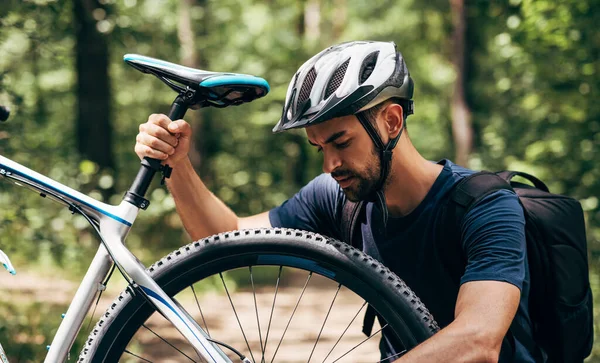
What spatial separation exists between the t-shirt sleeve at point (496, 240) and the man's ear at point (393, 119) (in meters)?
0.34

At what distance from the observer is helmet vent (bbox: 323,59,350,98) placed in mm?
2084

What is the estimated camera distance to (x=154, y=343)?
5.31m

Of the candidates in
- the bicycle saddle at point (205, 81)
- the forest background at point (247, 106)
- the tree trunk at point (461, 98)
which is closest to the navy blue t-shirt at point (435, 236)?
the bicycle saddle at point (205, 81)

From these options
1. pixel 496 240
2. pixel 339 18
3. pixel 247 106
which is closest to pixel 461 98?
pixel 247 106

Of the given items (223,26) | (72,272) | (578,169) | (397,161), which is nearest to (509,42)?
(578,169)

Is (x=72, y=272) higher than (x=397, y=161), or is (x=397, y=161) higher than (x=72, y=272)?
(x=72, y=272)

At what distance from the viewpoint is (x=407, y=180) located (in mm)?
2246

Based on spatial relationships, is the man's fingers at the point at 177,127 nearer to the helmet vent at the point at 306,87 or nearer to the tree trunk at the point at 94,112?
the helmet vent at the point at 306,87

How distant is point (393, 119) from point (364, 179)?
0.21m

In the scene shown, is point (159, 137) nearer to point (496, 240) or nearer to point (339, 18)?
point (496, 240)

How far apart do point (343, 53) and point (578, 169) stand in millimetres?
4880

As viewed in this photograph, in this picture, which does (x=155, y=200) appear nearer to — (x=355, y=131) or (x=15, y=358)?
(x=15, y=358)

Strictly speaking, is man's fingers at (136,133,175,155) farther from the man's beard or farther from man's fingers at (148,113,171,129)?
the man's beard

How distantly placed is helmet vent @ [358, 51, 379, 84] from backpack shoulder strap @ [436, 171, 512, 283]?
0.41m
